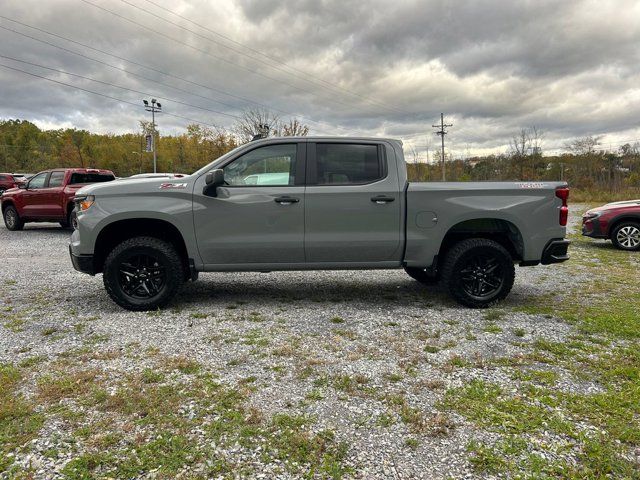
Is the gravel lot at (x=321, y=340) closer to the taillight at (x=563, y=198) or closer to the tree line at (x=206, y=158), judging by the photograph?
the taillight at (x=563, y=198)

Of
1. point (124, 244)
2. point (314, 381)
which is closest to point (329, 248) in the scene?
point (314, 381)

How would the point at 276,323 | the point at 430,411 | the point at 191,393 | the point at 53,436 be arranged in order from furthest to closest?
the point at 276,323 → the point at 191,393 → the point at 430,411 → the point at 53,436

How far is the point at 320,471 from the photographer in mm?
2197

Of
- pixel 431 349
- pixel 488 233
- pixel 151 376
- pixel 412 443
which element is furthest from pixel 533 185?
pixel 151 376

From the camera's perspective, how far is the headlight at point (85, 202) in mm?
4660

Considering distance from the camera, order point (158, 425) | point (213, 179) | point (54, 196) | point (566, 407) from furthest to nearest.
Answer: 1. point (54, 196)
2. point (213, 179)
3. point (566, 407)
4. point (158, 425)

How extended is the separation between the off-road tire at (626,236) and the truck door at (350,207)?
24.6ft

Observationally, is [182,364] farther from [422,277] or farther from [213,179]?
[422,277]

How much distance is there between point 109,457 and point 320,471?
113cm

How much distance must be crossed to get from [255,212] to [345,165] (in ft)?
3.86

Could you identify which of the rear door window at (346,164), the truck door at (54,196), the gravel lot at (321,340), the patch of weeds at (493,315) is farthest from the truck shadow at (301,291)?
the truck door at (54,196)

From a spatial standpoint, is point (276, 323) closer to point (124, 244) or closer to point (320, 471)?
point (124, 244)

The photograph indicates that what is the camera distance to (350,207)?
4.80 meters

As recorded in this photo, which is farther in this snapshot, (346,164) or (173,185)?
(346,164)
